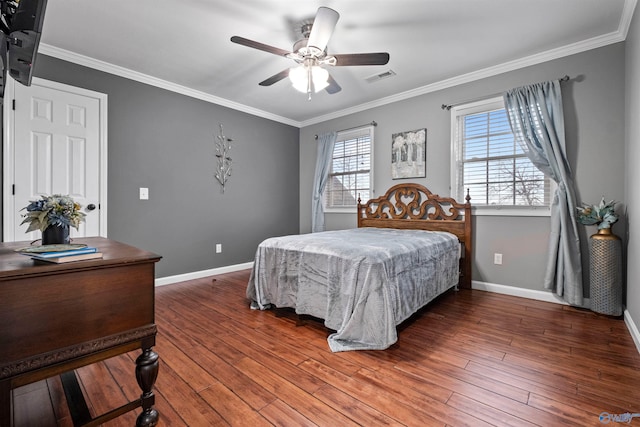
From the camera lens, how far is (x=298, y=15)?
7.75ft

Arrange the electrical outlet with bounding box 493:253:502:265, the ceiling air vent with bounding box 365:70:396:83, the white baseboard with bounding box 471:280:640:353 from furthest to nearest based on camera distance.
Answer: the ceiling air vent with bounding box 365:70:396:83
the electrical outlet with bounding box 493:253:502:265
the white baseboard with bounding box 471:280:640:353

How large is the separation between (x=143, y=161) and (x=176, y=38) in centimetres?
147

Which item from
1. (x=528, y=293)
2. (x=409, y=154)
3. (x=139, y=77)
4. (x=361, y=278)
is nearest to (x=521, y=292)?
(x=528, y=293)

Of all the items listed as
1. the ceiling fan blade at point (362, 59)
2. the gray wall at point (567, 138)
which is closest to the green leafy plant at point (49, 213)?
the ceiling fan blade at point (362, 59)

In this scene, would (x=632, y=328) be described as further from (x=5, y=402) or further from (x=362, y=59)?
(x=5, y=402)

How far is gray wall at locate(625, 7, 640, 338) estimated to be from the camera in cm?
207

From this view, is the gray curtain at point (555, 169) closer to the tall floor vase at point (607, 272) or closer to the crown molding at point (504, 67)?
the tall floor vase at point (607, 272)

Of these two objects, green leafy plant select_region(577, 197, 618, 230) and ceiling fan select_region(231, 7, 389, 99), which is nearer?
ceiling fan select_region(231, 7, 389, 99)

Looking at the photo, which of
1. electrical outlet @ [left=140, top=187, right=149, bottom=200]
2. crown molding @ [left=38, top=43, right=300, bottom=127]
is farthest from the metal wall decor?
electrical outlet @ [left=140, top=187, right=149, bottom=200]

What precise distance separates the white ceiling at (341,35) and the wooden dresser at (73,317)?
2.09 metres

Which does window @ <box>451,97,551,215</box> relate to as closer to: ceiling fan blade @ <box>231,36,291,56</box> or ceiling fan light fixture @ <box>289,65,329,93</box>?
ceiling fan light fixture @ <box>289,65,329,93</box>

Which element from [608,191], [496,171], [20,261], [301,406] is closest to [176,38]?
[20,261]

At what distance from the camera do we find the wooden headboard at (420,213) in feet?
11.2

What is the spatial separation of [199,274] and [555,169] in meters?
4.24
